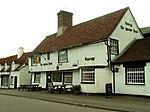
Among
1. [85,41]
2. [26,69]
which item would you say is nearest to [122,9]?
[85,41]

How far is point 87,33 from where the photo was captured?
1099 inches

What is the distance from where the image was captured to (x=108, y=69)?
79.0ft

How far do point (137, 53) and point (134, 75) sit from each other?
7.53 ft

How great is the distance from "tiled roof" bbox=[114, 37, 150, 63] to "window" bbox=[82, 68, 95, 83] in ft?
8.44

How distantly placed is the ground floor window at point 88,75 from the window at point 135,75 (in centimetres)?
349

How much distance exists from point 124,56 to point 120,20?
4202mm

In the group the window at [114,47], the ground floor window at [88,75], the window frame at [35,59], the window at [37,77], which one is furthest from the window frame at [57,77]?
the window at [114,47]

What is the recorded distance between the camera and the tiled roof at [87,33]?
2543cm

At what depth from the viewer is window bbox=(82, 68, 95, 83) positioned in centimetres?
2422

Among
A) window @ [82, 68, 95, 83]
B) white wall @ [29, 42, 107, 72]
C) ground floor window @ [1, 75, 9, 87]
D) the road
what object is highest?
white wall @ [29, 42, 107, 72]

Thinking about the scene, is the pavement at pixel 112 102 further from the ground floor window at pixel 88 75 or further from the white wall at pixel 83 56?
the white wall at pixel 83 56

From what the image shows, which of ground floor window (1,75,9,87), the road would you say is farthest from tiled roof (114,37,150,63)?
ground floor window (1,75,9,87)

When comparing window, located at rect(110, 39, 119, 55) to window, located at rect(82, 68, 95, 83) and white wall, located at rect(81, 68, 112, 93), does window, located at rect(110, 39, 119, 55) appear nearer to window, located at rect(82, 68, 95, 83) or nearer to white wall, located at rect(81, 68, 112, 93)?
white wall, located at rect(81, 68, 112, 93)

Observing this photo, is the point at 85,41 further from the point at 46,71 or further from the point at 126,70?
the point at 46,71
